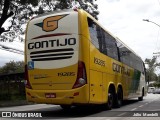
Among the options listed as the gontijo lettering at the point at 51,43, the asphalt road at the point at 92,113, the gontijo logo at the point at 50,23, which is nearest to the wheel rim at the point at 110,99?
the asphalt road at the point at 92,113

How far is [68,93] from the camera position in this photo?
41.9 ft

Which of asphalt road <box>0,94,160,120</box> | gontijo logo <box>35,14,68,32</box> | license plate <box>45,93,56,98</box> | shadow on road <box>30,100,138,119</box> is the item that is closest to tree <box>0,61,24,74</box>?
asphalt road <box>0,94,160,120</box>

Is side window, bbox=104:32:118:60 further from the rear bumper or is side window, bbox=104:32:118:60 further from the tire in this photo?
the rear bumper

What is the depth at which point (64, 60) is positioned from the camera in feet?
42.9

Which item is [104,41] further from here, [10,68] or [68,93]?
[10,68]

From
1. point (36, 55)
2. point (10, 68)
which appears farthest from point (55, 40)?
point (10, 68)

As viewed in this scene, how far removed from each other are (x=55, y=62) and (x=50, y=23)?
1545mm

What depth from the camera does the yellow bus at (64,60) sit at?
12.9 meters

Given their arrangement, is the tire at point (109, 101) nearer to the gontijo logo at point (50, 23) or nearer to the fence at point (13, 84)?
the gontijo logo at point (50, 23)

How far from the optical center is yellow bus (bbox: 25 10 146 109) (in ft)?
42.2

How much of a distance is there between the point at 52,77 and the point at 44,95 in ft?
2.40

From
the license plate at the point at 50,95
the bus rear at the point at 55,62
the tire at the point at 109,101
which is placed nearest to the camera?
the bus rear at the point at 55,62

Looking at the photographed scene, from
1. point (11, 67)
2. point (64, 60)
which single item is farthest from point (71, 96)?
point (11, 67)

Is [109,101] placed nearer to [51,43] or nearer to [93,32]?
[93,32]
